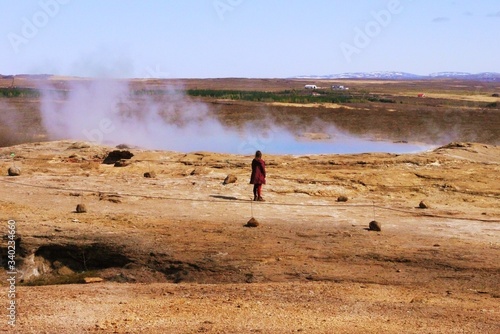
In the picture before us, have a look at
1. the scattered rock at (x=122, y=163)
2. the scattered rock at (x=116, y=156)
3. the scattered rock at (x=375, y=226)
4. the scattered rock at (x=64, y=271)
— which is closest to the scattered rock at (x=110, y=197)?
the scattered rock at (x=64, y=271)

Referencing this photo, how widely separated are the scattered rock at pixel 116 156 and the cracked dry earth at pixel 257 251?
1586mm

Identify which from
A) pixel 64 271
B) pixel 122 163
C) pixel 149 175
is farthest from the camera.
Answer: pixel 122 163

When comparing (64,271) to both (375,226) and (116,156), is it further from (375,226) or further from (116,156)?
(116,156)

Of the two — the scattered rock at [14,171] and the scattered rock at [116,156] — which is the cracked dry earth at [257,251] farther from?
the scattered rock at [116,156]

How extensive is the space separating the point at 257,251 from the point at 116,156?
33.9 ft

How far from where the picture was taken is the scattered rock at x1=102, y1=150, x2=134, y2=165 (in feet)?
72.3

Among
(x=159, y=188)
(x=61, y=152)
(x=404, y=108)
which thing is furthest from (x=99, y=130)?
(x=404, y=108)

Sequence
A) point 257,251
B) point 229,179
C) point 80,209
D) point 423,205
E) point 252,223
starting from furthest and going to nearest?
point 229,179, point 423,205, point 80,209, point 252,223, point 257,251

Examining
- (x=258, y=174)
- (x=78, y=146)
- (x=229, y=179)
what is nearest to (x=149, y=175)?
(x=229, y=179)

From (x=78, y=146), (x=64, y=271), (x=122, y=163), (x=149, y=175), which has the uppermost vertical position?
(x=78, y=146)

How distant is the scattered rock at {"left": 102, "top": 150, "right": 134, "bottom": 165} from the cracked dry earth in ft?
5.20

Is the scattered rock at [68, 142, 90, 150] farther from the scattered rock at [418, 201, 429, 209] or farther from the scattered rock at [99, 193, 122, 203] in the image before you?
the scattered rock at [418, 201, 429, 209]

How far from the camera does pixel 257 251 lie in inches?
504

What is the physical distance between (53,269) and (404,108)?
4368 cm
